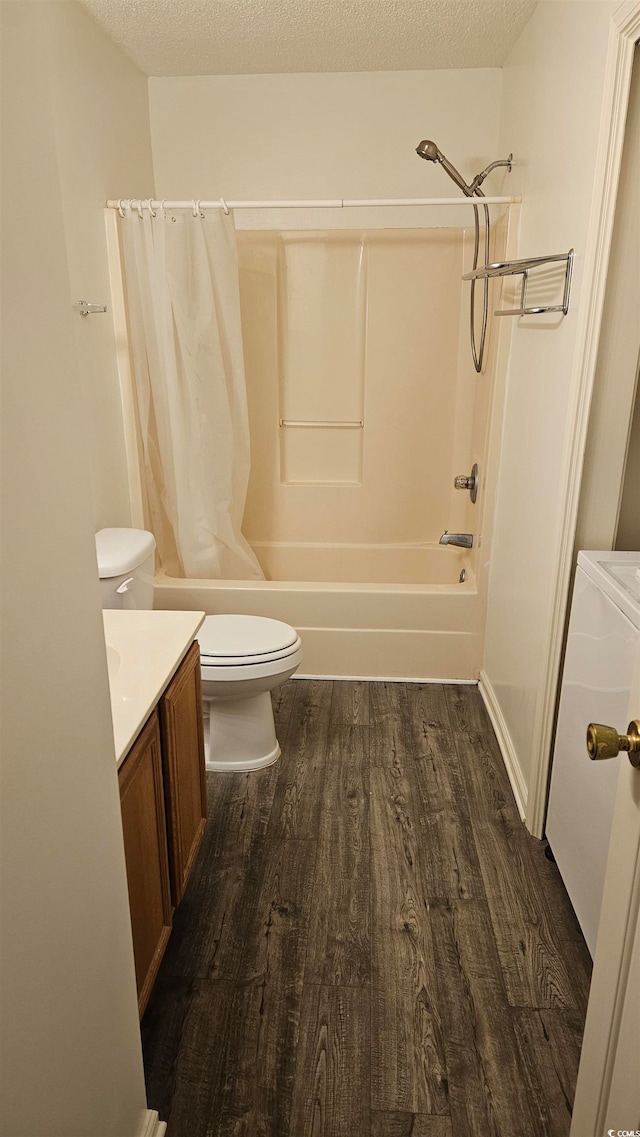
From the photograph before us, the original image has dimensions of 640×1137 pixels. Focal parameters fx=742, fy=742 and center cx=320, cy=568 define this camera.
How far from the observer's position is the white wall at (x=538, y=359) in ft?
6.00

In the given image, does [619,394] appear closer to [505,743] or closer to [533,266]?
[533,266]

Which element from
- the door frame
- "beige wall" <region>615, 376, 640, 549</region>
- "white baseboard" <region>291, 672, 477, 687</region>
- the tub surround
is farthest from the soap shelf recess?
"white baseboard" <region>291, 672, 477, 687</region>

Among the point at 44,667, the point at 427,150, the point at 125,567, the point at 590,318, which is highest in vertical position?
the point at 427,150

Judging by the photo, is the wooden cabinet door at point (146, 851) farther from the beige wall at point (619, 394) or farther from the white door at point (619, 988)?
the beige wall at point (619, 394)

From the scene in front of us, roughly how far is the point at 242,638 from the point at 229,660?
14 centimetres

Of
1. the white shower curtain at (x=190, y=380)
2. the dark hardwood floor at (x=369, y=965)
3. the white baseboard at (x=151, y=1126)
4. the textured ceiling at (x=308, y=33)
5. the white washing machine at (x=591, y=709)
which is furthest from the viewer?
the white shower curtain at (x=190, y=380)

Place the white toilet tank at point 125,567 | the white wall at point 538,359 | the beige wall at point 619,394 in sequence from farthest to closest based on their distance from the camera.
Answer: the white toilet tank at point 125,567
the white wall at point 538,359
the beige wall at point 619,394

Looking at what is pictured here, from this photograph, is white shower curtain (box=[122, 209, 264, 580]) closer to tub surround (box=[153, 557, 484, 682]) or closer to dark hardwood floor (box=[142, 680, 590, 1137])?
tub surround (box=[153, 557, 484, 682])

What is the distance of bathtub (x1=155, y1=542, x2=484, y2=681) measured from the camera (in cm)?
300

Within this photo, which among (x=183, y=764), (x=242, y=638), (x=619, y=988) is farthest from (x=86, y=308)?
(x=619, y=988)

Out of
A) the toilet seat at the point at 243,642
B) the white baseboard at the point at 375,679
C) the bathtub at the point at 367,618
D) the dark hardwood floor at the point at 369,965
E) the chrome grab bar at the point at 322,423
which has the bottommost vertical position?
the dark hardwood floor at the point at 369,965

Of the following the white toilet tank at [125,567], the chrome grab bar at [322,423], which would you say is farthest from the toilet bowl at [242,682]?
the chrome grab bar at [322,423]

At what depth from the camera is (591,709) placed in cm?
168

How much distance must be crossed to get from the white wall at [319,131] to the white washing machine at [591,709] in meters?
2.20
